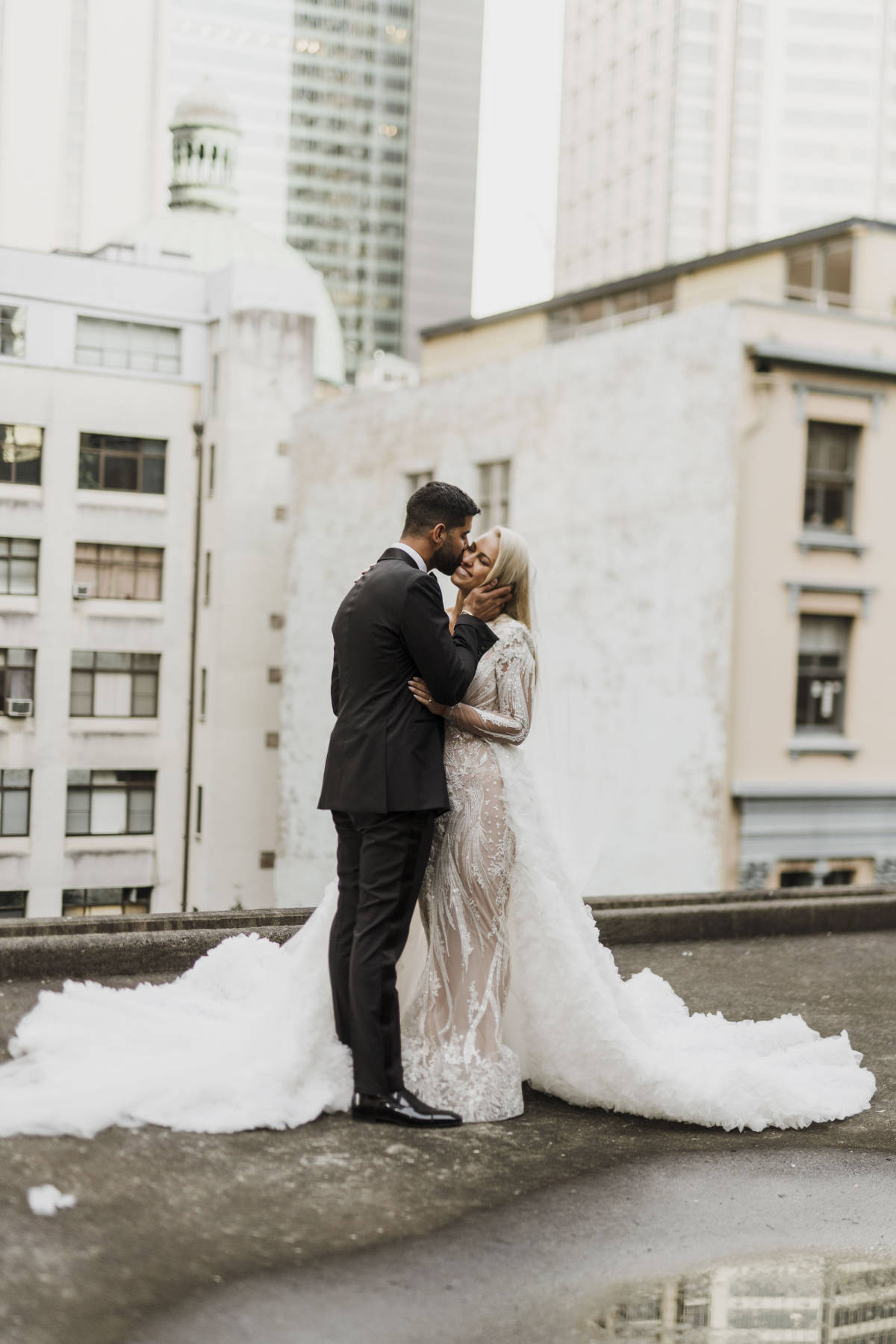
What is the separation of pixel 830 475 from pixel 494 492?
21.1 ft

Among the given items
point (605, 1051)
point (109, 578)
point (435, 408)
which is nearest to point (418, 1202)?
point (605, 1051)

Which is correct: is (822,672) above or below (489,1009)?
Result: above

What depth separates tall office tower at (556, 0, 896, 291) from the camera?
8856 centimetres

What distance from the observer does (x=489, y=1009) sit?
4.63 meters

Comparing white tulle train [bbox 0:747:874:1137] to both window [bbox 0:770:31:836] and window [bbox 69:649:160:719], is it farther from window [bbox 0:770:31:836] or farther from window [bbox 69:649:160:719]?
window [bbox 69:649:160:719]

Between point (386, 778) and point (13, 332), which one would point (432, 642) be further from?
point (13, 332)

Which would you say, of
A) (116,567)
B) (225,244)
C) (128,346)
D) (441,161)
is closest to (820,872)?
(116,567)

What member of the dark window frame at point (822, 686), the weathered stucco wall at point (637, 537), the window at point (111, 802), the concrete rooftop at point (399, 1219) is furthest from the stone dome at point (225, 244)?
the concrete rooftop at point (399, 1219)

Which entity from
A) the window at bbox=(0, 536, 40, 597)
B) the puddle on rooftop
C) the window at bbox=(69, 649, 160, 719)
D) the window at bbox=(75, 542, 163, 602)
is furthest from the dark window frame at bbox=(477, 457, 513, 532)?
the puddle on rooftop

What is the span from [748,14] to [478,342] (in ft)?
227

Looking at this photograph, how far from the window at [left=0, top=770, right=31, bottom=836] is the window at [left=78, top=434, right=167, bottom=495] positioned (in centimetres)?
316

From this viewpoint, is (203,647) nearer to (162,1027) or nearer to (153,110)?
(153,110)

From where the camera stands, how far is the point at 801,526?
2303 cm

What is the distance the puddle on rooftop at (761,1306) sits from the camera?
10.4 feet
